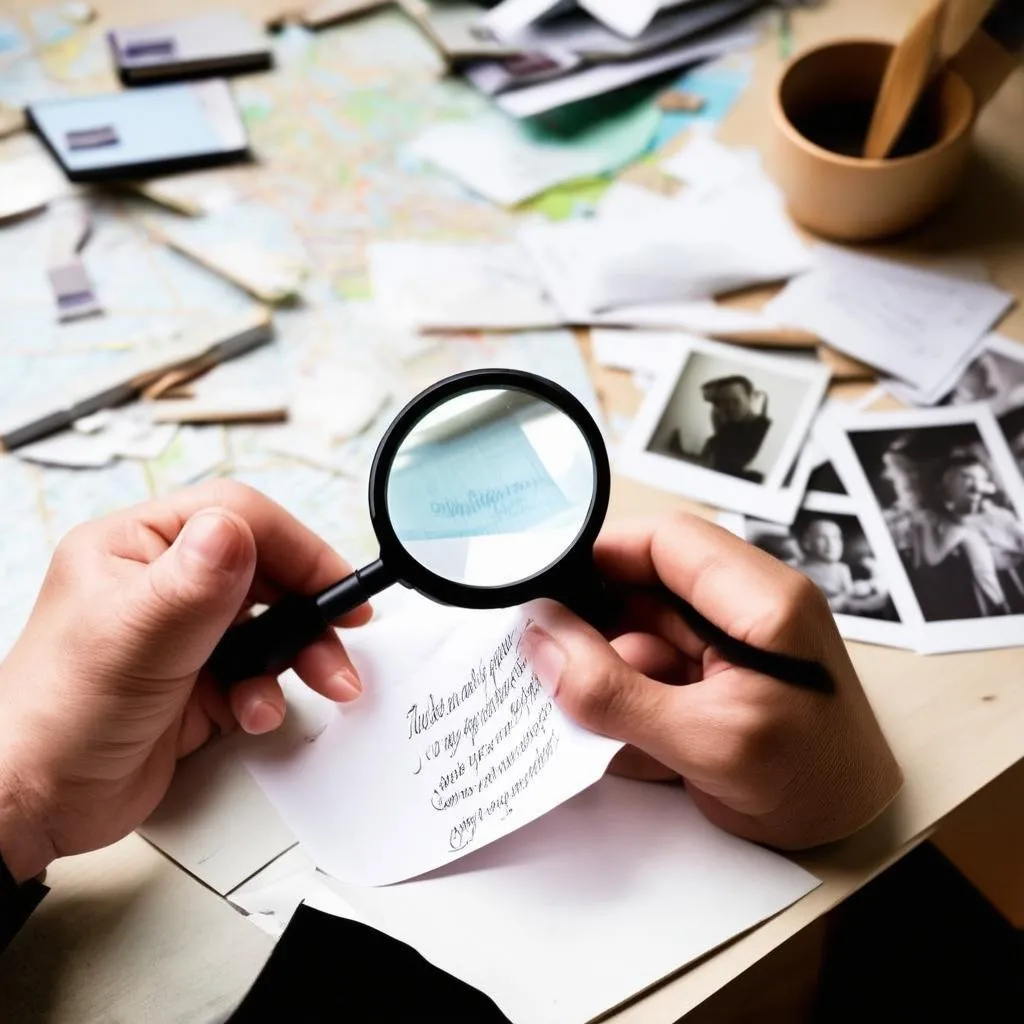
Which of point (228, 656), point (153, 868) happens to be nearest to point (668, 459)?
point (228, 656)

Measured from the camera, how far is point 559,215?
4.37 ft

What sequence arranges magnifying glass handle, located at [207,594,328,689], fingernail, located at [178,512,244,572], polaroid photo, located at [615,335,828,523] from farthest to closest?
polaroid photo, located at [615,335,828,523] → magnifying glass handle, located at [207,594,328,689] → fingernail, located at [178,512,244,572]

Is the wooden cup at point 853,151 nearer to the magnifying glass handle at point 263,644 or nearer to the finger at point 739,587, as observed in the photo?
the finger at point 739,587

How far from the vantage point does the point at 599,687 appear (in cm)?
75

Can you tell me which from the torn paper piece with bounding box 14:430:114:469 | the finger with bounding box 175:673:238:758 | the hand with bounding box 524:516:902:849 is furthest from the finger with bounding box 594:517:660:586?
the torn paper piece with bounding box 14:430:114:469

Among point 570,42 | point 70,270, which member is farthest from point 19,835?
point 570,42

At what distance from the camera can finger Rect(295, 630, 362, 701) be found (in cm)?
88

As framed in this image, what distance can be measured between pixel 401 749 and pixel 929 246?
33.1 inches

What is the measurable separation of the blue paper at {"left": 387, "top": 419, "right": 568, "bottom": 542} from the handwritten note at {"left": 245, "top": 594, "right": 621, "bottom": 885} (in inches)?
3.3

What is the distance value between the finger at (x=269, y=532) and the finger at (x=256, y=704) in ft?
0.28

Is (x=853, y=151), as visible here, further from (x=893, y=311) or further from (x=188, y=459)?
(x=188, y=459)

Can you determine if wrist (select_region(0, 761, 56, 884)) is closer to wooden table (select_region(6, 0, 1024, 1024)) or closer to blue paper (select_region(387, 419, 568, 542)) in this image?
wooden table (select_region(6, 0, 1024, 1024))

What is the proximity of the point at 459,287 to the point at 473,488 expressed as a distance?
1.66 feet

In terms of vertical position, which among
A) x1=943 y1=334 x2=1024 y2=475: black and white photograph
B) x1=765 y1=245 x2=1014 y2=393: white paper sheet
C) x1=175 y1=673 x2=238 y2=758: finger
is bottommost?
x1=175 y1=673 x2=238 y2=758: finger
